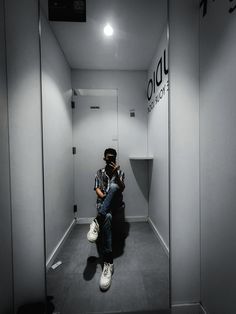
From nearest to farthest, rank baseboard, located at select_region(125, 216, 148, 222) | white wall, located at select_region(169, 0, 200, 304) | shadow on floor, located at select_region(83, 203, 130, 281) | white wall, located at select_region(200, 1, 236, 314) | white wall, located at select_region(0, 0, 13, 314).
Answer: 1. white wall, located at select_region(200, 1, 236, 314)
2. white wall, located at select_region(0, 0, 13, 314)
3. white wall, located at select_region(169, 0, 200, 304)
4. shadow on floor, located at select_region(83, 203, 130, 281)
5. baseboard, located at select_region(125, 216, 148, 222)

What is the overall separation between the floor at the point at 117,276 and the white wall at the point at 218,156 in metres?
0.33

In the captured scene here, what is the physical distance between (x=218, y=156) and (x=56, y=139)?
1113 mm

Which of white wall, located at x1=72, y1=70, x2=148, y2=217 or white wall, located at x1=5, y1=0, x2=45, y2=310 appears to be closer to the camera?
white wall, located at x1=5, y1=0, x2=45, y2=310

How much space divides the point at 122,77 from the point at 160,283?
1662mm

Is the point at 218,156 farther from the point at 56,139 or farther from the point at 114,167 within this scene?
the point at 56,139

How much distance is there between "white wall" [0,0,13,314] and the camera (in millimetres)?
983

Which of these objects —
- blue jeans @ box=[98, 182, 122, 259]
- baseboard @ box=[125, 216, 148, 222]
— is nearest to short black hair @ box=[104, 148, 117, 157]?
blue jeans @ box=[98, 182, 122, 259]

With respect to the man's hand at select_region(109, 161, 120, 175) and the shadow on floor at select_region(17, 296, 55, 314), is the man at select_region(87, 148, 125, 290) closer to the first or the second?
the man's hand at select_region(109, 161, 120, 175)

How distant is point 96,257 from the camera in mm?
1288

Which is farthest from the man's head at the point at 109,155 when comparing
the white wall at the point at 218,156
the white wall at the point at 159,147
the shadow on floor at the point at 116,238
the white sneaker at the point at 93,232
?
the white wall at the point at 218,156

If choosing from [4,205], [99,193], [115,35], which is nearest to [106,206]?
[99,193]

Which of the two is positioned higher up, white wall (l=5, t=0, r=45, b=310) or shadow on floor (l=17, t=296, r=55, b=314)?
white wall (l=5, t=0, r=45, b=310)

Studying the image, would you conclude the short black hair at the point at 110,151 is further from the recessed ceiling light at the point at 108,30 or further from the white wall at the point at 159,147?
the recessed ceiling light at the point at 108,30

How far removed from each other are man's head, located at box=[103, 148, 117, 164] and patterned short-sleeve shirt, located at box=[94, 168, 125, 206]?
97 mm
